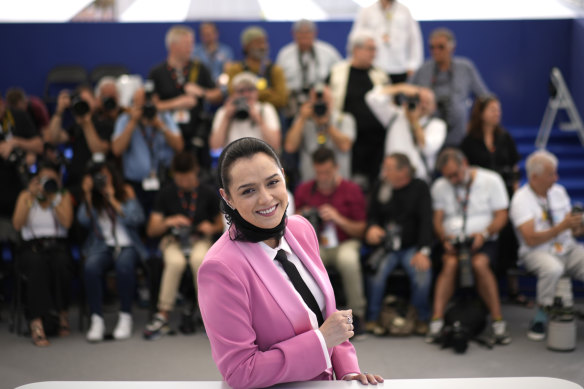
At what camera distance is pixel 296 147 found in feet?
18.4

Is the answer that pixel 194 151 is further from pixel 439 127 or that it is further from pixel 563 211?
pixel 563 211

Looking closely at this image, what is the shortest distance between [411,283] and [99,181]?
93.7 inches

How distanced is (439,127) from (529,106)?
3271 millimetres

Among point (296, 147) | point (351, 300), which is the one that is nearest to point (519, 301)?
point (351, 300)

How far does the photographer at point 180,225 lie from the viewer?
507 centimetres

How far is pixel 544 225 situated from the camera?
5.09 m

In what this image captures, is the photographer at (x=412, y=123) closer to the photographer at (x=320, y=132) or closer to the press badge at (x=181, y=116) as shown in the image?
the photographer at (x=320, y=132)

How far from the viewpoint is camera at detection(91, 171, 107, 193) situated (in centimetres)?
509

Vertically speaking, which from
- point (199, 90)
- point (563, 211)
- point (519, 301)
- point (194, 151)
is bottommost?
point (519, 301)

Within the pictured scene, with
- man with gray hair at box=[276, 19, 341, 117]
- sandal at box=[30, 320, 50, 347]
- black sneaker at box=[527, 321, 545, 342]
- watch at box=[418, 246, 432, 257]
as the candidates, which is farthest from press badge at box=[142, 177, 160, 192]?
black sneaker at box=[527, 321, 545, 342]

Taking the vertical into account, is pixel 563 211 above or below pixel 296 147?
below

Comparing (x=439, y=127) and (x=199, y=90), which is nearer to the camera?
(x=439, y=127)

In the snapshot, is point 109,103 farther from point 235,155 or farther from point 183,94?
point 235,155

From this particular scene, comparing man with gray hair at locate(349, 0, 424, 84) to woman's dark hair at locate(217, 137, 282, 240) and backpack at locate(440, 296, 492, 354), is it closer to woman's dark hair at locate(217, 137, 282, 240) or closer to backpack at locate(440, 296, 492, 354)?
backpack at locate(440, 296, 492, 354)
